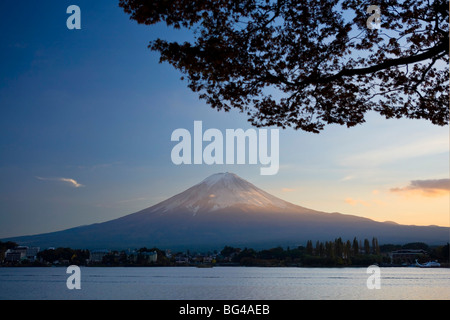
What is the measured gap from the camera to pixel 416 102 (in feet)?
19.9

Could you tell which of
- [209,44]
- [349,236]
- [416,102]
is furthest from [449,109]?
[349,236]

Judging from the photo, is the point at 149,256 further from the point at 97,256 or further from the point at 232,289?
the point at 232,289

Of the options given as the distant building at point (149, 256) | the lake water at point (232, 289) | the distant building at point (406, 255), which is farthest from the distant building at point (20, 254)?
the distant building at point (406, 255)

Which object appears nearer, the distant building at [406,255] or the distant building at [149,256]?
the distant building at [406,255]

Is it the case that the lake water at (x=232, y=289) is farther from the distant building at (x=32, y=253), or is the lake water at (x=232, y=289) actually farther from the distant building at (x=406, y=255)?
the distant building at (x=32, y=253)

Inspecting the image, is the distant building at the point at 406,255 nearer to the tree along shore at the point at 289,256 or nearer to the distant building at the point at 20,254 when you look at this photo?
the tree along shore at the point at 289,256

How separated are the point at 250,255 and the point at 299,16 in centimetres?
6807

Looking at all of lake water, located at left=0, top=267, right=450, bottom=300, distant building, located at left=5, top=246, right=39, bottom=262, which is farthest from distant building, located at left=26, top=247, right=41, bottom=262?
lake water, located at left=0, top=267, right=450, bottom=300

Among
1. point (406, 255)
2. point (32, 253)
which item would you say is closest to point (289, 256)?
point (406, 255)

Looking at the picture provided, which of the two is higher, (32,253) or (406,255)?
(406,255)

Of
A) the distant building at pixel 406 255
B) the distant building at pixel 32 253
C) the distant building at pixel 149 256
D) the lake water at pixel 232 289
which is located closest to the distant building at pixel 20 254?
the distant building at pixel 32 253

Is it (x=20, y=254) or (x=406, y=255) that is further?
(x=20, y=254)
